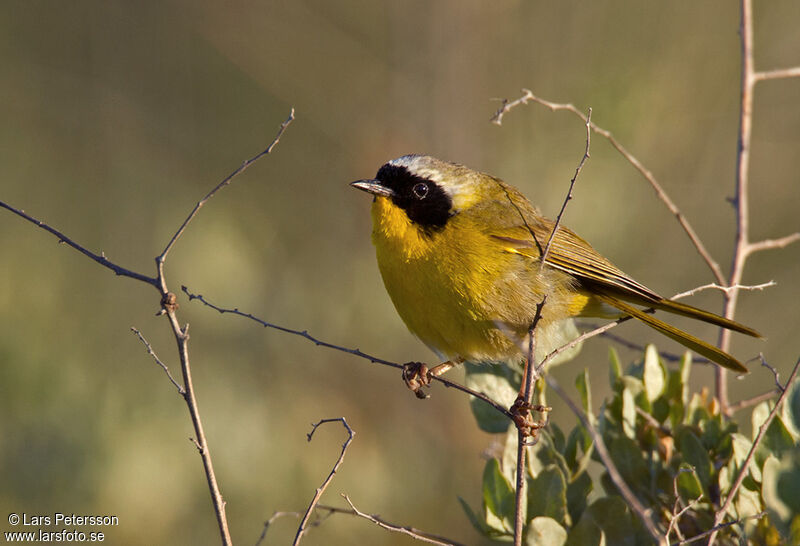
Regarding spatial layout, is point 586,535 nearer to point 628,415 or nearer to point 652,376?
point 628,415

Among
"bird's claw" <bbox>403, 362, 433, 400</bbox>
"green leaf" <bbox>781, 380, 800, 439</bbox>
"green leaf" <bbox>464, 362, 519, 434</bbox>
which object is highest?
"bird's claw" <bbox>403, 362, 433, 400</bbox>

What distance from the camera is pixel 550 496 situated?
95.0 inches

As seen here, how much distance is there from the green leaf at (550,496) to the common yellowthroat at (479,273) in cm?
63

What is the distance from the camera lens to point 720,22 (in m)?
6.34

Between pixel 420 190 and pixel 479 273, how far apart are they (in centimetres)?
52

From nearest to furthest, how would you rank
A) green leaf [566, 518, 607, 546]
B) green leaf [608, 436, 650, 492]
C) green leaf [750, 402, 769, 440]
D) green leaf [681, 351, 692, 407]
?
green leaf [566, 518, 607, 546]
green leaf [750, 402, 769, 440]
green leaf [608, 436, 650, 492]
green leaf [681, 351, 692, 407]

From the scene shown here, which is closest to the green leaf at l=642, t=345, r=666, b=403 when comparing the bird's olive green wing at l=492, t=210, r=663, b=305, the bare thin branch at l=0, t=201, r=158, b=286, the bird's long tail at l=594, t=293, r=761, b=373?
the bird's long tail at l=594, t=293, r=761, b=373

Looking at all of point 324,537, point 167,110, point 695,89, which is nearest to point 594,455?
point 324,537

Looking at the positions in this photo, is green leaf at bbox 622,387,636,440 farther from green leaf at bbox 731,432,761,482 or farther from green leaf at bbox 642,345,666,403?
green leaf at bbox 731,432,761,482

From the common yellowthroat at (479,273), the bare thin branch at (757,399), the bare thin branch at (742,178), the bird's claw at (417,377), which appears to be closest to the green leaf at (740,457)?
the bare thin branch at (757,399)

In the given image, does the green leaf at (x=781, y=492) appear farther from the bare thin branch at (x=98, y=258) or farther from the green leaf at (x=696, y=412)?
the bare thin branch at (x=98, y=258)

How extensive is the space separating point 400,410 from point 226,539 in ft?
12.1

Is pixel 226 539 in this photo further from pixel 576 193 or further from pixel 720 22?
pixel 720 22

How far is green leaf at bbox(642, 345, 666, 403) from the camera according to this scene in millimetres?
2713
